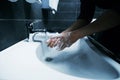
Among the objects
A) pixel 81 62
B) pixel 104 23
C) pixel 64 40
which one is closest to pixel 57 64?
pixel 81 62

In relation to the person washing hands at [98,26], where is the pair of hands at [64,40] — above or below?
below

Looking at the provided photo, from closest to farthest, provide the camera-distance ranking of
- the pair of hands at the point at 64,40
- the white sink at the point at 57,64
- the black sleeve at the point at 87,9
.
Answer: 1. the white sink at the point at 57,64
2. the pair of hands at the point at 64,40
3. the black sleeve at the point at 87,9

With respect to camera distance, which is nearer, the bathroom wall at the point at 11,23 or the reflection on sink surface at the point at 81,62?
the reflection on sink surface at the point at 81,62

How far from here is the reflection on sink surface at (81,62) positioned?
34.8 inches

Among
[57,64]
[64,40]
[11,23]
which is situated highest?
[64,40]

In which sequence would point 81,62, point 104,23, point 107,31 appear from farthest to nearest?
point 81,62
point 107,31
point 104,23

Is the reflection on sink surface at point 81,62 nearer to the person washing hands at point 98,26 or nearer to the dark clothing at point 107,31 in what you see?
the dark clothing at point 107,31

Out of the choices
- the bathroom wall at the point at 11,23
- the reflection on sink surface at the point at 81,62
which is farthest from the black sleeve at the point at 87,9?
the bathroom wall at the point at 11,23

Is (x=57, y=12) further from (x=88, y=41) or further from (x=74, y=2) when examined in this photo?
(x=88, y=41)

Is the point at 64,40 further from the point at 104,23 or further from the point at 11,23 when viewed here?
the point at 11,23

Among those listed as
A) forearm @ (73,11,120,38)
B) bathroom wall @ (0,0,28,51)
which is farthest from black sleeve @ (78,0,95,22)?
bathroom wall @ (0,0,28,51)

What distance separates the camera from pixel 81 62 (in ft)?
3.53

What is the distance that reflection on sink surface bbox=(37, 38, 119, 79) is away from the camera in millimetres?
884

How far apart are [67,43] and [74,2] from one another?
633 mm
